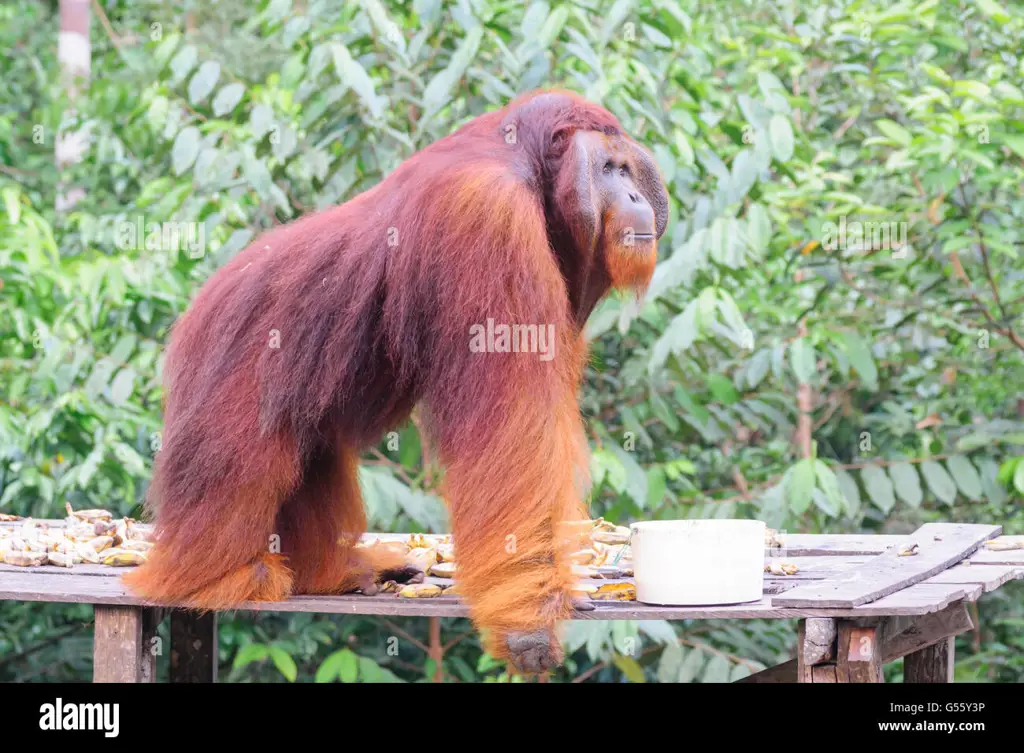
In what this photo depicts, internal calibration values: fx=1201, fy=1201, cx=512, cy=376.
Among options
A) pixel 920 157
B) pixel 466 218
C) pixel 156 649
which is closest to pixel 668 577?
pixel 466 218

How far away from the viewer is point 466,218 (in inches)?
102

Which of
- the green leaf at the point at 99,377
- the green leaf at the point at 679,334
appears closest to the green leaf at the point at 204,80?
the green leaf at the point at 99,377

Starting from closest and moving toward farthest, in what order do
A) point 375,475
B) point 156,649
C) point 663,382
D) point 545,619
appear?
point 545,619, point 156,649, point 375,475, point 663,382

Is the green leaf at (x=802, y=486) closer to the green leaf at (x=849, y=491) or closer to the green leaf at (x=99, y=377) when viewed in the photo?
the green leaf at (x=849, y=491)

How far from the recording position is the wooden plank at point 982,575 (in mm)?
2795

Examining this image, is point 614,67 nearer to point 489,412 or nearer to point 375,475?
point 375,475

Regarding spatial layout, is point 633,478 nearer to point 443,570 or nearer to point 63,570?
point 443,570

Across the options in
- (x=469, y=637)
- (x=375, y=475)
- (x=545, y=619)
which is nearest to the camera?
(x=545, y=619)

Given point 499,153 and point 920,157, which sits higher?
point 920,157

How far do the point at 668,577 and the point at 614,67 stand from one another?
87.7 inches

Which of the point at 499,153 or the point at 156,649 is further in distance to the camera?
the point at 156,649

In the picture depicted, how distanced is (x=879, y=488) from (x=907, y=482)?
10 cm

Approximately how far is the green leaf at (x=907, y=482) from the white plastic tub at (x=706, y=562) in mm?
2111

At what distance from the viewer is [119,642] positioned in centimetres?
286
